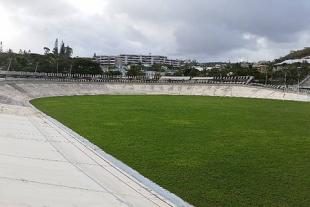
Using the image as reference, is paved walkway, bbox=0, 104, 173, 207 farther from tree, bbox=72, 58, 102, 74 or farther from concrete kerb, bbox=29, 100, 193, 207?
tree, bbox=72, 58, 102, 74

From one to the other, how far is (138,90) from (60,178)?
73.2 metres

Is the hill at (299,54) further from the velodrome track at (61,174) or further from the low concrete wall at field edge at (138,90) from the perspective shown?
the velodrome track at (61,174)

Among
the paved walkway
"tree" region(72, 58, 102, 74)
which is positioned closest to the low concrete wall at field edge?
"tree" region(72, 58, 102, 74)

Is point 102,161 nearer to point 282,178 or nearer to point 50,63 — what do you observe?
point 282,178

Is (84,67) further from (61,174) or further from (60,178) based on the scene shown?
(60,178)

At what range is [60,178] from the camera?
11656 millimetres

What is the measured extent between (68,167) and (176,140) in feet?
27.1

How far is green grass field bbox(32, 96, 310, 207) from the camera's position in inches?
452

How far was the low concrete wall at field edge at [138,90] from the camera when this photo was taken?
61.7 m

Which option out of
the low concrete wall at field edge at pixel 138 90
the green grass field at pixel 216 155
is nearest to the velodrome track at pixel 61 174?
the green grass field at pixel 216 155

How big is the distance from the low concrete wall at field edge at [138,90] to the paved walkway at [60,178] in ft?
126

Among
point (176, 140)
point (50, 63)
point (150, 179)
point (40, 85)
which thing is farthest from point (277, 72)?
point (150, 179)

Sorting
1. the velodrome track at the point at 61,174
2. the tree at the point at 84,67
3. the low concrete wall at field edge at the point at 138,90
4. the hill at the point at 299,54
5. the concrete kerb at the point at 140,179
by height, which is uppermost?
the hill at the point at 299,54

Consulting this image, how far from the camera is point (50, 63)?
12150 cm
